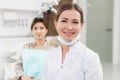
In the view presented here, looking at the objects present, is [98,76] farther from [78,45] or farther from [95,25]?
[95,25]

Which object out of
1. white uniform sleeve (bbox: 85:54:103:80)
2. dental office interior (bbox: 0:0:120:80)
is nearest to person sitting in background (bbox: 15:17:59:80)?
dental office interior (bbox: 0:0:120:80)

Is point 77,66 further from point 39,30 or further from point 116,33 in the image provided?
point 116,33

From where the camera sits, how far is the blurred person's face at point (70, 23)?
112 cm

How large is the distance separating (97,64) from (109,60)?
5.77 m

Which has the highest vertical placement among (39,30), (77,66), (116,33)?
(39,30)

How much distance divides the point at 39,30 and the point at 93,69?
34.8 inches

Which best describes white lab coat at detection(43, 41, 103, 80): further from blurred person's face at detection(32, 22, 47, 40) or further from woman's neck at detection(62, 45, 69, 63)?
blurred person's face at detection(32, 22, 47, 40)

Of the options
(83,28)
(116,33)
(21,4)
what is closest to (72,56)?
(21,4)

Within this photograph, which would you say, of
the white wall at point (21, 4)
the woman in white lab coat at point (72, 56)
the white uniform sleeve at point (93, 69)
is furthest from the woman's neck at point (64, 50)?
the white wall at point (21, 4)

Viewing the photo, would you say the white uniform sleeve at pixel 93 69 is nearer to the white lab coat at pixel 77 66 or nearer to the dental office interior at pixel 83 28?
the white lab coat at pixel 77 66

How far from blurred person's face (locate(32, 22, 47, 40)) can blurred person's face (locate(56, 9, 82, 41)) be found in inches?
29.7

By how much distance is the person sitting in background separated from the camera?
1.84 metres

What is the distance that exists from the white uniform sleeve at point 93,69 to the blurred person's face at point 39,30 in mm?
834

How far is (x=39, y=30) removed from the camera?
1.90m
